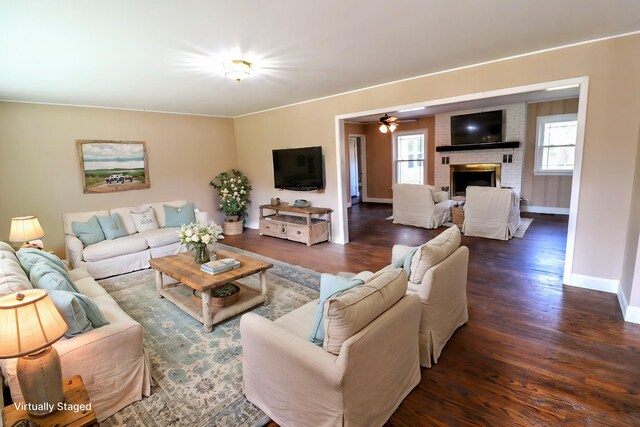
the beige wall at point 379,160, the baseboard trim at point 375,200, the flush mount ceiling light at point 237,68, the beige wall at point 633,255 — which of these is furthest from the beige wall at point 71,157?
the beige wall at point 633,255

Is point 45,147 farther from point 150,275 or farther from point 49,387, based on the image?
point 49,387

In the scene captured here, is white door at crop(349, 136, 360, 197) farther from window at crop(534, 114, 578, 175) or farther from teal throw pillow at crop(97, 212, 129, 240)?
teal throw pillow at crop(97, 212, 129, 240)

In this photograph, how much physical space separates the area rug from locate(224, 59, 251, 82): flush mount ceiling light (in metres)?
5.29

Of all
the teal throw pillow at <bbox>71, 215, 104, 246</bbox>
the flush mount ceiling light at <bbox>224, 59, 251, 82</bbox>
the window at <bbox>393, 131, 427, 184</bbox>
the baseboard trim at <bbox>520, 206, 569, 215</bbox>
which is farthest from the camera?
the window at <bbox>393, 131, 427, 184</bbox>

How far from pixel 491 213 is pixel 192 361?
17.3ft

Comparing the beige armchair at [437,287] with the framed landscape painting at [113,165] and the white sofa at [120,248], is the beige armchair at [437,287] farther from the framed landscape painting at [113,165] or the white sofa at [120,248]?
the framed landscape painting at [113,165]

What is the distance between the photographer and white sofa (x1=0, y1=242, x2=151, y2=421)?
189cm

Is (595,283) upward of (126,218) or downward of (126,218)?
downward

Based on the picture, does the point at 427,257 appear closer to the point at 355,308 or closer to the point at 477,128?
the point at 355,308

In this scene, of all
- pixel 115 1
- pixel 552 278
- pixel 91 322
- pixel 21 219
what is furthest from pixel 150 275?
pixel 552 278

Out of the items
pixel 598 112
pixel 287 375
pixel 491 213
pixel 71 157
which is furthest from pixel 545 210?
pixel 71 157

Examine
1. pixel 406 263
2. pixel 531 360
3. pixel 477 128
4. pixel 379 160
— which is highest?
pixel 477 128

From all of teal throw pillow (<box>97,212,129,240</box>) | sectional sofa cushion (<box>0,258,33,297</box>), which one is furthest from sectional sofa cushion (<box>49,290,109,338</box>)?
teal throw pillow (<box>97,212,129,240</box>)

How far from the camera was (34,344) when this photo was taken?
138cm
